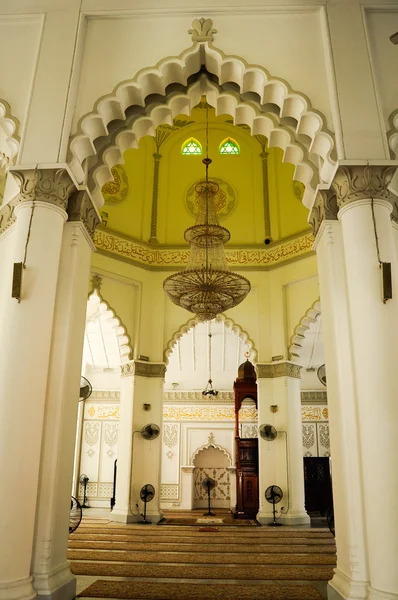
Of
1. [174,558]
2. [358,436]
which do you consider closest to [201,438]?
[174,558]

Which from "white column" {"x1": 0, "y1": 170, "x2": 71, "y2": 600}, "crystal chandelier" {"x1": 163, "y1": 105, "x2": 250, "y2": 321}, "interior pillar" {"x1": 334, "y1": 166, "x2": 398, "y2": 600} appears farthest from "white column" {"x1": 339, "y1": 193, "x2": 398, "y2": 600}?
"crystal chandelier" {"x1": 163, "y1": 105, "x2": 250, "y2": 321}

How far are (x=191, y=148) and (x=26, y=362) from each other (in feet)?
21.7

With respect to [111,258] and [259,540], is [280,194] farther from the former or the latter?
[259,540]

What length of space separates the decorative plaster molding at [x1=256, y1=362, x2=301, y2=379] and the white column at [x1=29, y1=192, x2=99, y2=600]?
4771 millimetres

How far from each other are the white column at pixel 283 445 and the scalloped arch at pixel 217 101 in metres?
4.47

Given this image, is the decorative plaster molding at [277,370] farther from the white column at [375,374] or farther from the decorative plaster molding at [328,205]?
the white column at [375,374]

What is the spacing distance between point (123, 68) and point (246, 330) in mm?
5093

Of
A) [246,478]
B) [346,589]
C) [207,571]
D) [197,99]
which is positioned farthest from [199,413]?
[346,589]

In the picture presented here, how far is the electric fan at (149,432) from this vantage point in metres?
7.59

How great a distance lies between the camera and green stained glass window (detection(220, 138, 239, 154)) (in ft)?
28.9

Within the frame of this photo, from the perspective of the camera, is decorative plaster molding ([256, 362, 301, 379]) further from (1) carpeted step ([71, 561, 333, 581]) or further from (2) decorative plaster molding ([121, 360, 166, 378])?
(1) carpeted step ([71, 561, 333, 581])

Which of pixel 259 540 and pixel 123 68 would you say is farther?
pixel 259 540

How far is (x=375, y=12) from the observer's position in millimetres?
3873

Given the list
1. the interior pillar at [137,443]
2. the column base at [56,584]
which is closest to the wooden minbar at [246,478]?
the interior pillar at [137,443]
